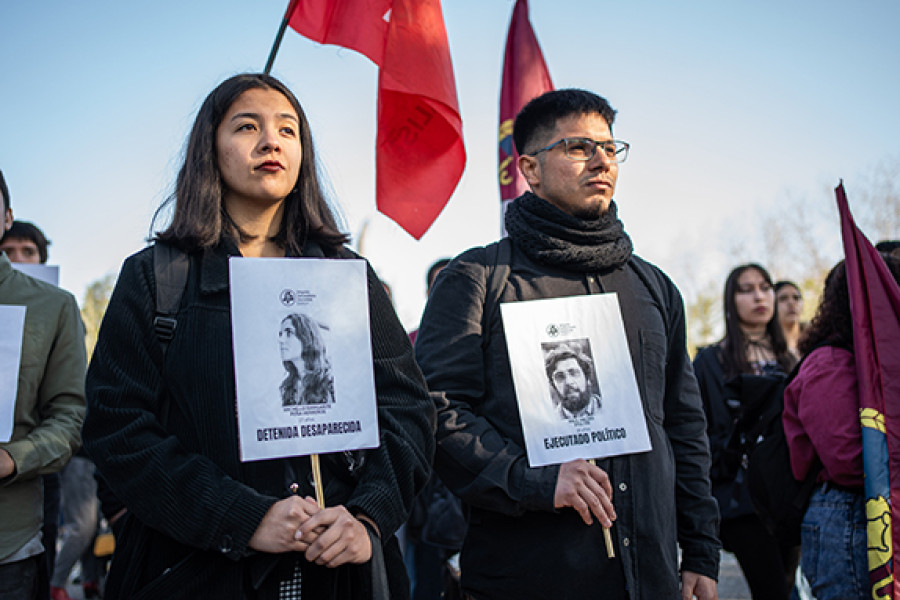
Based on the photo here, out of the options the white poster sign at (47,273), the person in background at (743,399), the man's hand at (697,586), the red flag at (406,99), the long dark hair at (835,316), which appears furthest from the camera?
the person in background at (743,399)

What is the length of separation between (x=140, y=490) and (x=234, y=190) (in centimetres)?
85

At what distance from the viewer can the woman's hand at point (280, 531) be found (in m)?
1.66

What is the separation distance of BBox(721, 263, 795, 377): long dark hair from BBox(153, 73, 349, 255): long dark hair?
334cm

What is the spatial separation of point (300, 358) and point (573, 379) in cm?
90

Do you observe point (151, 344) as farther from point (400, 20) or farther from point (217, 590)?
point (400, 20)

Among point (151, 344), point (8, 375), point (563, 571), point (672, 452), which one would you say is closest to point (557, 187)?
point (672, 452)

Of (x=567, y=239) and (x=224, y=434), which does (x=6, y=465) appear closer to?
(x=224, y=434)

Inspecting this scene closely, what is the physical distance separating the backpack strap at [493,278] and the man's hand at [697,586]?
99 centimetres

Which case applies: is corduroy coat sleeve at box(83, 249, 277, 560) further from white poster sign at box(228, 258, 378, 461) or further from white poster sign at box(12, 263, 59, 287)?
white poster sign at box(12, 263, 59, 287)

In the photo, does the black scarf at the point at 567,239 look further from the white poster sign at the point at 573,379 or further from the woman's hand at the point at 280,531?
the woman's hand at the point at 280,531

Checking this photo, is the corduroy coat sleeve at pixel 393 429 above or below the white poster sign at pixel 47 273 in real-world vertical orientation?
below

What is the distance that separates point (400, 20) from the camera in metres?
3.66

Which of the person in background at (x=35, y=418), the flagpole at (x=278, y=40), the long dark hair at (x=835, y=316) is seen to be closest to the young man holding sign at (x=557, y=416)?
the long dark hair at (x=835, y=316)

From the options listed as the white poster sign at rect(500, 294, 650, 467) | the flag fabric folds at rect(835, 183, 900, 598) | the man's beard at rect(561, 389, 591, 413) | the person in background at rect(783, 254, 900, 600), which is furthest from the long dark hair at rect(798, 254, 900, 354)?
the man's beard at rect(561, 389, 591, 413)
